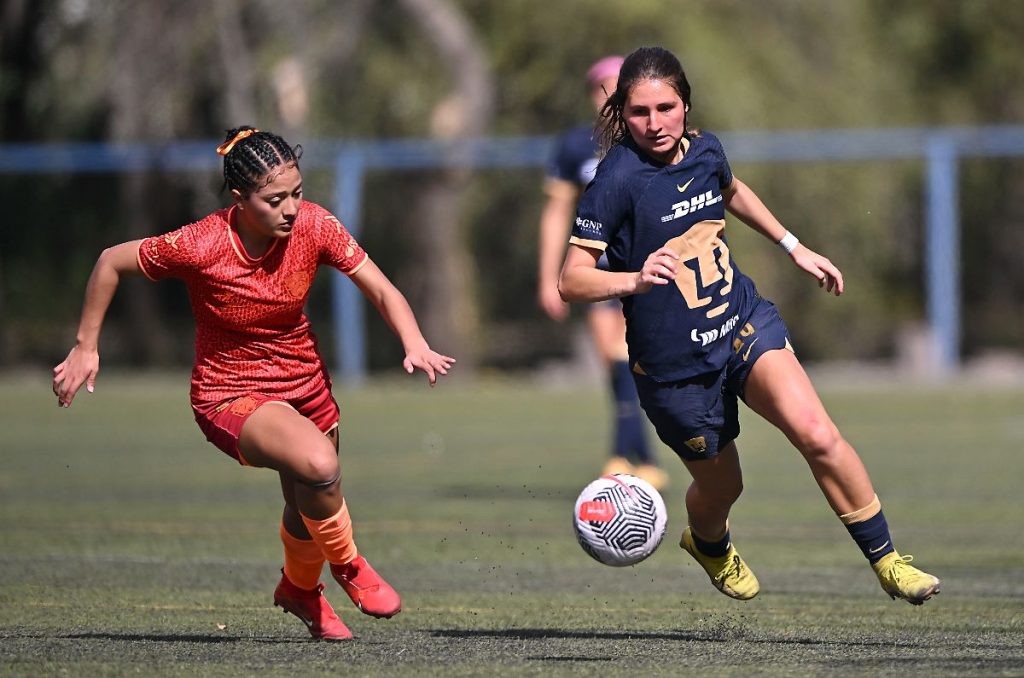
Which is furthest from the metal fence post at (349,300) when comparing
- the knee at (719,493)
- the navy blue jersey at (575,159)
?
the knee at (719,493)

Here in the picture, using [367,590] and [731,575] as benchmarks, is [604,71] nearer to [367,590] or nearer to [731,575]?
[731,575]

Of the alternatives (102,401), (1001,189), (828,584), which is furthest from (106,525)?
(1001,189)

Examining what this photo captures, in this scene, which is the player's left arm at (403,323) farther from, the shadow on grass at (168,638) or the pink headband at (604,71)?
the pink headband at (604,71)

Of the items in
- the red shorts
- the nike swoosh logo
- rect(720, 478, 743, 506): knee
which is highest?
the nike swoosh logo

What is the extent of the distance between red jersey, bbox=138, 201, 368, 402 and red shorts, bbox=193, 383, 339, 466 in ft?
0.09

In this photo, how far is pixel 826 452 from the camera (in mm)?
5395

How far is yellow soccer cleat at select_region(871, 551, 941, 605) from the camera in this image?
17.2 ft

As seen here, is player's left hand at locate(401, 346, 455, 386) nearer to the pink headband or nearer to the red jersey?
the red jersey

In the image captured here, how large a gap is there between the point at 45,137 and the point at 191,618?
18715mm

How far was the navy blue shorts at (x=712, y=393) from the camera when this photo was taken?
5.54m

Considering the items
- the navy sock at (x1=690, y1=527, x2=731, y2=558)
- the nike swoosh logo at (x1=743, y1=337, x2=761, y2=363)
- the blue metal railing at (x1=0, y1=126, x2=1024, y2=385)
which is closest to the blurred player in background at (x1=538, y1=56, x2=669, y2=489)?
the navy sock at (x1=690, y1=527, x2=731, y2=558)

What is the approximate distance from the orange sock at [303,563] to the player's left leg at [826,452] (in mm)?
1538

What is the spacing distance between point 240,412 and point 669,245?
1.48 m

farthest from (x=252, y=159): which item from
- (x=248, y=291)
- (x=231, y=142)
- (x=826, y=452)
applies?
(x=826, y=452)
